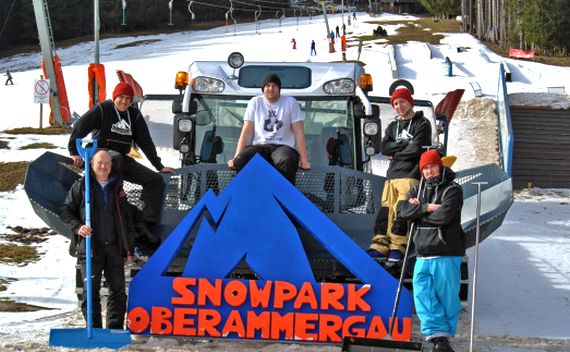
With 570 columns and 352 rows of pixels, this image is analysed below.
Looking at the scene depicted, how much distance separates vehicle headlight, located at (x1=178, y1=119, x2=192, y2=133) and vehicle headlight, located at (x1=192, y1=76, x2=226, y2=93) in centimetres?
57

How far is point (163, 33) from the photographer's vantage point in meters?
112

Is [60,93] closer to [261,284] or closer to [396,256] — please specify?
[396,256]

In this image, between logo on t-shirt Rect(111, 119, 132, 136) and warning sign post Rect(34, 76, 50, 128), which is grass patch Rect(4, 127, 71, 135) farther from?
logo on t-shirt Rect(111, 119, 132, 136)

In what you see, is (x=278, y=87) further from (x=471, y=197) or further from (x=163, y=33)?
(x=163, y=33)

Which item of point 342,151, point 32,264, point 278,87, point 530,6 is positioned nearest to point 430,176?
point 278,87

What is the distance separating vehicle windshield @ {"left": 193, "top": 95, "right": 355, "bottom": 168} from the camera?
40.6 ft

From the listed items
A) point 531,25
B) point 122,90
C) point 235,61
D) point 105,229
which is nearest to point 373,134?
point 235,61

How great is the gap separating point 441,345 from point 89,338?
2.88 meters

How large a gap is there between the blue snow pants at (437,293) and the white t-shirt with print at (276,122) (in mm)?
2386

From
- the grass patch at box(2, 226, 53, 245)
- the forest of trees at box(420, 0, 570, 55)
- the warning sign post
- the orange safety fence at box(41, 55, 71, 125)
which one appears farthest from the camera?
the forest of trees at box(420, 0, 570, 55)

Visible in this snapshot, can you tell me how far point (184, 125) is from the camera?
12289mm

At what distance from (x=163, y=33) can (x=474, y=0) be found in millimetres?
38824

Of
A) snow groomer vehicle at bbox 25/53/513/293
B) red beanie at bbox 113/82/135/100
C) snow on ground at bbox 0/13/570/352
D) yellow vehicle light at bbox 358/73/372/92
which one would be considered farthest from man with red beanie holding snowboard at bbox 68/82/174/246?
yellow vehicle light at bbox 358/73/372/92

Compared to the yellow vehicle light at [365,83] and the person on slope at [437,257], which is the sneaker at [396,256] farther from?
the yellow vehicle light at [365,83]
